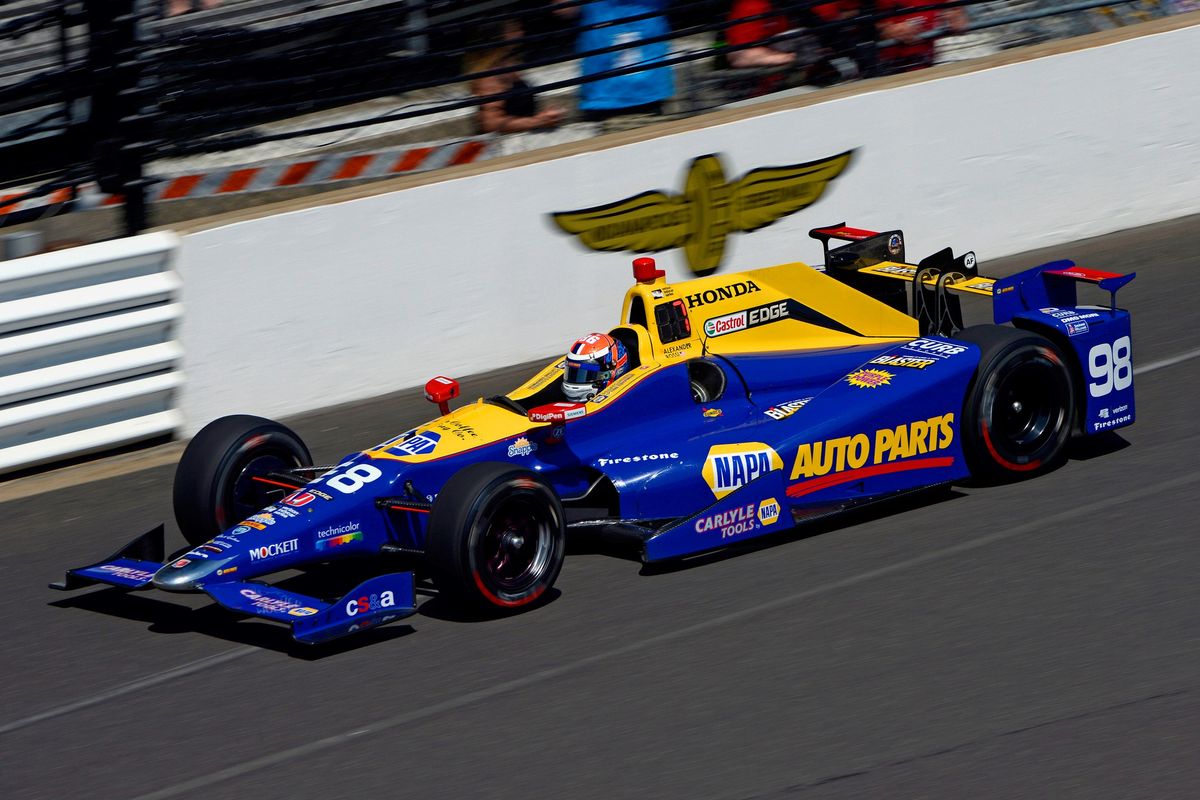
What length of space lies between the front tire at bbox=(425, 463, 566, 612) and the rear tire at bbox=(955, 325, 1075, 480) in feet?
6.71

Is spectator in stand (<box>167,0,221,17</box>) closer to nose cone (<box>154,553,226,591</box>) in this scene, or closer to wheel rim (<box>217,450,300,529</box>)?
wheel rim (<box>217,450,300,529</box>)

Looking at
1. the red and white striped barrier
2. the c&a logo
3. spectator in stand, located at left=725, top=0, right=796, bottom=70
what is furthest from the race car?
spectator in stand, located at left=725, top=0, right=796, bottom=70

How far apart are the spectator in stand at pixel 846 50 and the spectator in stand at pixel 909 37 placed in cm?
12

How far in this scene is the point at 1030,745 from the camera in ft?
16.0

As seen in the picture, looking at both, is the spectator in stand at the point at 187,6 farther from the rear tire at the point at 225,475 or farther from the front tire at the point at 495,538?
the front tire at the point at 495,538

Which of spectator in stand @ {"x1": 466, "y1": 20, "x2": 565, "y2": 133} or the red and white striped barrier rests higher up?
spectator in stand @ {"x1": 466, "y1": 20, "x2": 565, "y2": 133}

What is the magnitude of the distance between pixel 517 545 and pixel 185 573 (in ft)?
4.34

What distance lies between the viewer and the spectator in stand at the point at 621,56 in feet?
37.0

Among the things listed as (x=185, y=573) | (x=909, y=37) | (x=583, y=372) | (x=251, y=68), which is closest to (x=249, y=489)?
(x=185, y=573)

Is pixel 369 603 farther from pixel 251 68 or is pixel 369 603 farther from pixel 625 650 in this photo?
pixel 251 68

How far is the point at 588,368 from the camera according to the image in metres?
7.12

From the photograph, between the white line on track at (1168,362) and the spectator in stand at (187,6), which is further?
the spectator in stand at (187,6)

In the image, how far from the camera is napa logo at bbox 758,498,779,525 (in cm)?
674

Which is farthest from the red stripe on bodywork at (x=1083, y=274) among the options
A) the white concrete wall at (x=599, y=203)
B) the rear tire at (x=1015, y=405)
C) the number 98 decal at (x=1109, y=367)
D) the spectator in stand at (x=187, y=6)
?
the spectator in stand at (x=187, y=6)
